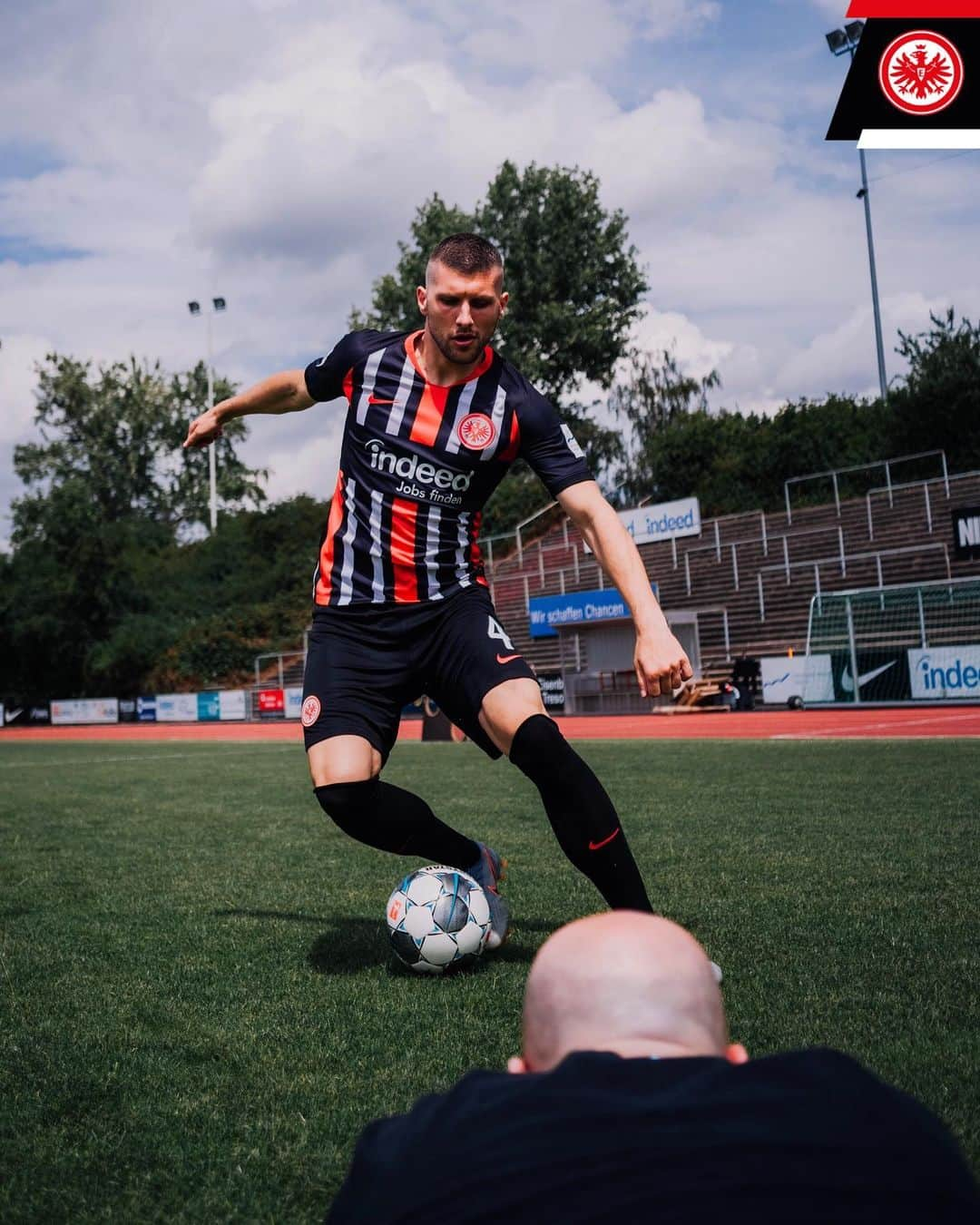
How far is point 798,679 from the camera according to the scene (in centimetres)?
2667

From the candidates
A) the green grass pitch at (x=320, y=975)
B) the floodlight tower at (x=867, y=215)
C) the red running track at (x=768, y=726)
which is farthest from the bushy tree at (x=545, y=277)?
the green grass pitch at (x=320, y=975)

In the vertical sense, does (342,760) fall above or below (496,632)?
below

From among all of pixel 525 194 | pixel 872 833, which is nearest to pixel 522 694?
pixel 872 833

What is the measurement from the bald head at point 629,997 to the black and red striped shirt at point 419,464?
301 cm

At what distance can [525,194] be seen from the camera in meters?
51.8

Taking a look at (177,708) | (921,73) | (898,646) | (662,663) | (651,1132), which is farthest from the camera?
(177,708)

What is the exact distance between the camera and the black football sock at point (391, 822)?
4488 millimetres

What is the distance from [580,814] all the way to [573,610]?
29.9m

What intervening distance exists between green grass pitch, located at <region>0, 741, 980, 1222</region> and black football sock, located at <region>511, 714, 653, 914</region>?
466 millimetres

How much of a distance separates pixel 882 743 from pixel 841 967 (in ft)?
37.2

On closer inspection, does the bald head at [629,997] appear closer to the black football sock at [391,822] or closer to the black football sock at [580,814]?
the black football sock at [580,814]

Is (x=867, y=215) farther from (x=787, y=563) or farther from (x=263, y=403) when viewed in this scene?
(x=263, y=403)

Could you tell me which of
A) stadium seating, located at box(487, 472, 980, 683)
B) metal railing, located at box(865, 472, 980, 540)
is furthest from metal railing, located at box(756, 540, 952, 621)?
metal railing, located at box(865, 472, 980, 540)

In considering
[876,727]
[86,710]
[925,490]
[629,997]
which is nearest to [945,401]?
[925,490]
